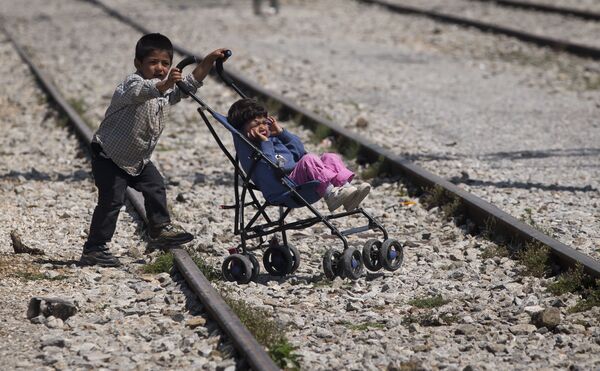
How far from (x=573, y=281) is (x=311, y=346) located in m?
1.66

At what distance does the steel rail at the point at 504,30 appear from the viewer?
56.9ft

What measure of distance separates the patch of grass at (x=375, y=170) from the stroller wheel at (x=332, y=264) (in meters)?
2.98

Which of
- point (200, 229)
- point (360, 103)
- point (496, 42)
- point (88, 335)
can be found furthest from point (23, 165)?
point (496, 42)

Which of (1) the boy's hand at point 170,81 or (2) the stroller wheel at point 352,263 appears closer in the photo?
(1) the boy's hand at point 170,81

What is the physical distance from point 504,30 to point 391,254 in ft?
43.4

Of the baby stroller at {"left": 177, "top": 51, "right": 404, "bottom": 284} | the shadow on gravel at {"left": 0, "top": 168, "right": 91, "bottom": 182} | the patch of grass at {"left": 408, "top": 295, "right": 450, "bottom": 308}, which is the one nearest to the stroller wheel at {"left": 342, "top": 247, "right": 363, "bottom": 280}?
the baby stroller at {"left": 177, "top": 51, "right": 404, "bottom": 284}

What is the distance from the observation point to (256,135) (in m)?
7.20

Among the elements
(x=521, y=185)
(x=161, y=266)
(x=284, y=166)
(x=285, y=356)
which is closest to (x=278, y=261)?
(x=284, y=166)

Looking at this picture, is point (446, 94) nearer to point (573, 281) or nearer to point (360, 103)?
point (360, 103)

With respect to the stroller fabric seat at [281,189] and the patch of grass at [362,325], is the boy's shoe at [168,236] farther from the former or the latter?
the patch of grass at [362,325]

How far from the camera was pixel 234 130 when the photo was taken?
7.09 m

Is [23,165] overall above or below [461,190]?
below

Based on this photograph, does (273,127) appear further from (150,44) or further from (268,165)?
(150,44)

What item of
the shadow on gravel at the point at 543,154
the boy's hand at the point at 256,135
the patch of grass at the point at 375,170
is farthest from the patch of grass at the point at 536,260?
the shadow on gravel at the point at 543,154
